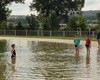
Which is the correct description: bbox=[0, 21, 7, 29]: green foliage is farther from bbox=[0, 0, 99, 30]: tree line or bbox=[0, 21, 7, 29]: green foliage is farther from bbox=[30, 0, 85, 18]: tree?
bbox=[30, 0, 85, 18]: tree

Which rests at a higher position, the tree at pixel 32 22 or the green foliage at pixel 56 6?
the green foliage at pixel 56 6

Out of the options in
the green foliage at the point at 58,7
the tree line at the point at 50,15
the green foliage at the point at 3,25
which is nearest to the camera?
the tree line at the point at 50,15

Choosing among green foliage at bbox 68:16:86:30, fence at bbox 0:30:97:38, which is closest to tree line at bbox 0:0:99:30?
green foliage at bbox 68:16:86:30

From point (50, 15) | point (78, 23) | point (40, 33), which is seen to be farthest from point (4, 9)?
point (78, 23)

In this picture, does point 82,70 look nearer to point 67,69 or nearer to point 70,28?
point 67,69

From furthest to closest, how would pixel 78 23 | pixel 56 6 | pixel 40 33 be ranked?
pixel 56 6 < pixel 40 33 < pixel 78 23

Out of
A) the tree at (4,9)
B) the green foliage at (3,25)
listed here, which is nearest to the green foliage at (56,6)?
the tree at (4,9)

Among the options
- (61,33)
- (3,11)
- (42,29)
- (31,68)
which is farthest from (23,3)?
(31,68)

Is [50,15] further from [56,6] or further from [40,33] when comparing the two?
[56,6]

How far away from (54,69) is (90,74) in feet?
7.94

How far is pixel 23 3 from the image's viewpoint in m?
80.7

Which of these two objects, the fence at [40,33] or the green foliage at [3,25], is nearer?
the fence at [40,33]

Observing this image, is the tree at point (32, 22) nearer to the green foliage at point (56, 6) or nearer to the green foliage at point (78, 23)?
the green foliage at point (56, 6)

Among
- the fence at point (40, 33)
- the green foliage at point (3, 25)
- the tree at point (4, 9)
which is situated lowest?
the fence at point (40, 33)
